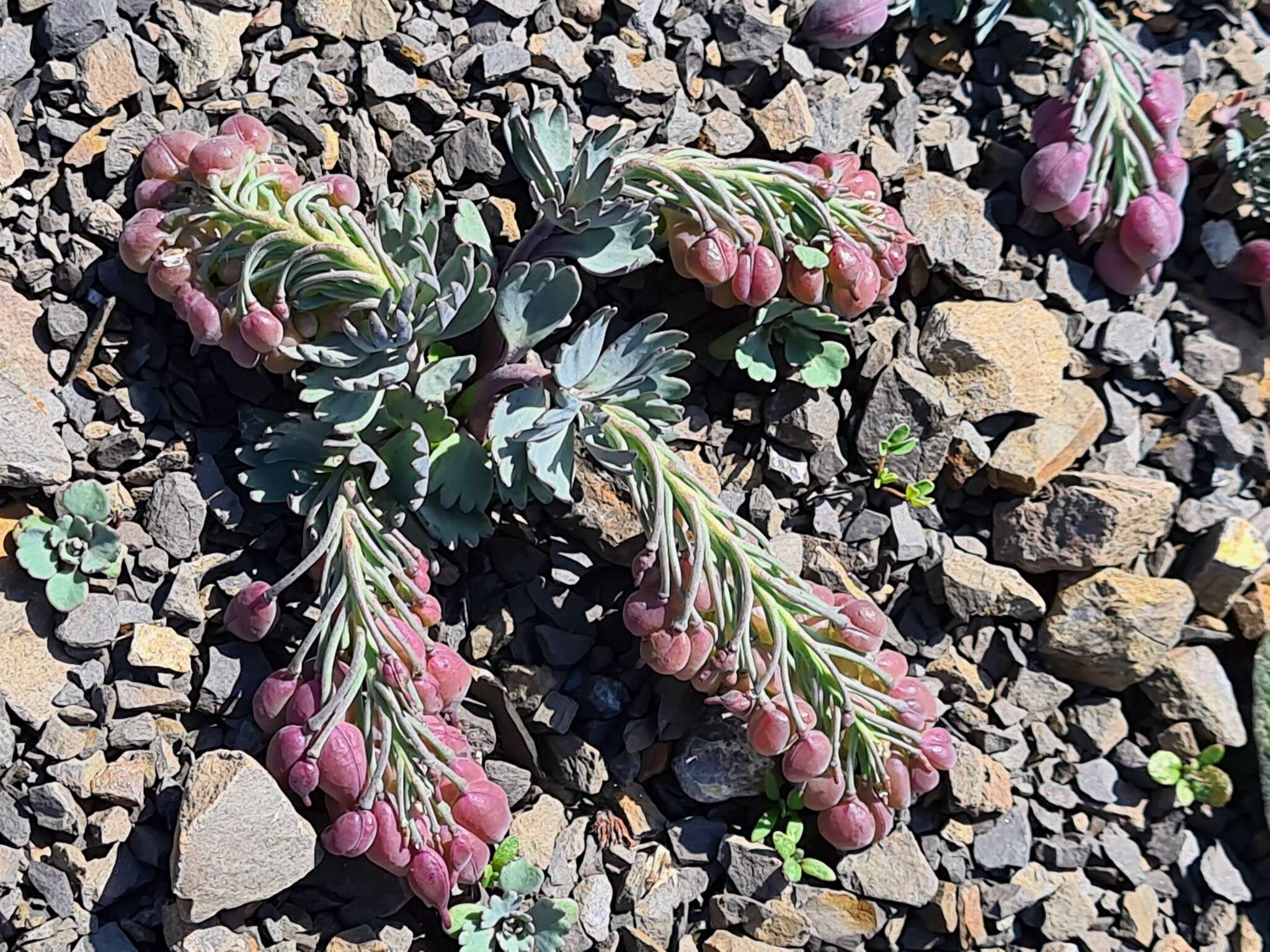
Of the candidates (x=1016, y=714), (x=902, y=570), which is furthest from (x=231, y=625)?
(x=1016, y=714)

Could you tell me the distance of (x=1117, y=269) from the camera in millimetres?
2820

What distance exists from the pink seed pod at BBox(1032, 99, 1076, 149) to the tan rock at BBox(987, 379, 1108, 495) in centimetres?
57

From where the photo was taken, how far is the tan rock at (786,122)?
8.95 feet

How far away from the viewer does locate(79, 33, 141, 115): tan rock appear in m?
2.43

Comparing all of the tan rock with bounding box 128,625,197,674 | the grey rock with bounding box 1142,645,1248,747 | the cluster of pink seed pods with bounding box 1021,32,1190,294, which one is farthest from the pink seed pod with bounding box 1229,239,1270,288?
the tan rock with bounding box 128,625,197,674

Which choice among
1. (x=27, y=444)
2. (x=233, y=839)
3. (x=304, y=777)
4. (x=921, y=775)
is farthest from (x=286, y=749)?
(x=921, y=775)

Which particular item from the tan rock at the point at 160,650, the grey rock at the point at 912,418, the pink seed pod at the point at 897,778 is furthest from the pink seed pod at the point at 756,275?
the tan rock at the point at 160,650

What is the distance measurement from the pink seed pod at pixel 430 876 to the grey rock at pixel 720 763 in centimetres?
56

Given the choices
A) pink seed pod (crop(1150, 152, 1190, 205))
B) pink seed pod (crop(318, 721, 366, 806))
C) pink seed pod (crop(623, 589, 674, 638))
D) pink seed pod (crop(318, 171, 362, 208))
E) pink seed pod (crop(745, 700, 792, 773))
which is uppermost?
pink seed pod (crop(1150, 152, 1190, 205))

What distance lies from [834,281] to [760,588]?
67 centimetres

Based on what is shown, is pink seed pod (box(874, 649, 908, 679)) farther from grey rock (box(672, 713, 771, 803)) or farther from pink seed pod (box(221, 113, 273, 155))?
pink seed pod (box(221, 113, 273, 155))

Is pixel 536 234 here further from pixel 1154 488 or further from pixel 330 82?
pixel 1154 488

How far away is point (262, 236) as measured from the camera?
214cm

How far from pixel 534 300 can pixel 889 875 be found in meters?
1.29
